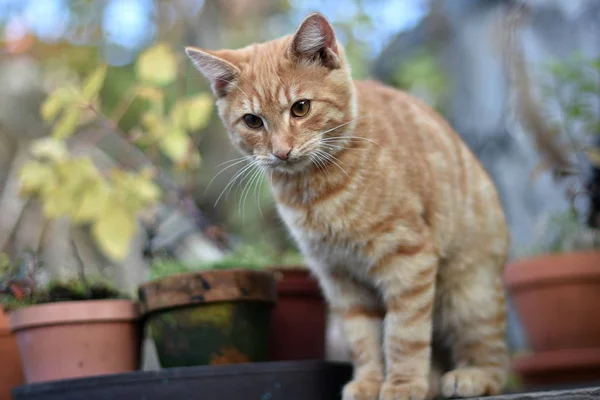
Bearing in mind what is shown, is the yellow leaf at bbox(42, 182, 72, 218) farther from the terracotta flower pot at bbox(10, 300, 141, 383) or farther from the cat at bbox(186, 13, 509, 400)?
the cat at bbox(186, 13, 509, 400)

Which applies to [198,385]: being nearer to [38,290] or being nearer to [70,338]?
[70,338]

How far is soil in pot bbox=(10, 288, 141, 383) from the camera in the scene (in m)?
1.88

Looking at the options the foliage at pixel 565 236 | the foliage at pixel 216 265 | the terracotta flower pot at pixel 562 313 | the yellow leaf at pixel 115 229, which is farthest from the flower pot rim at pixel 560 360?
the yellow leaf at pixel 115 229

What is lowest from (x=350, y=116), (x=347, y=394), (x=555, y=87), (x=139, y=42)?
(x=347, y=394)

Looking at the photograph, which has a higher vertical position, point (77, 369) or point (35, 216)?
point (35, 216)

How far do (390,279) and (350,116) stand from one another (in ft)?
1.52

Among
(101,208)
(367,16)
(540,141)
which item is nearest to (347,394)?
(101,208)

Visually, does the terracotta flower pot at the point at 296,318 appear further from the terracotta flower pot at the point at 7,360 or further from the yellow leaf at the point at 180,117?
the terracotta flower pot at the point at 7,360

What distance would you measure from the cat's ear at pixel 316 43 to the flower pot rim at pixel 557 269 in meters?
1.40

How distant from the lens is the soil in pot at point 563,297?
8.57 ft

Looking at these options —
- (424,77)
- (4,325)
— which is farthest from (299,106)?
(424,77)

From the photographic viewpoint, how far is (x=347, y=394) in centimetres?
176

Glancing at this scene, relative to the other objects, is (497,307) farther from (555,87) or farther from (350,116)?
(555,87)

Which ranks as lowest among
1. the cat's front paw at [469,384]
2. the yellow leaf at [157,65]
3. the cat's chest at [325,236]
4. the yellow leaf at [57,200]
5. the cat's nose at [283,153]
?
the cat's front paw at [469,384]
